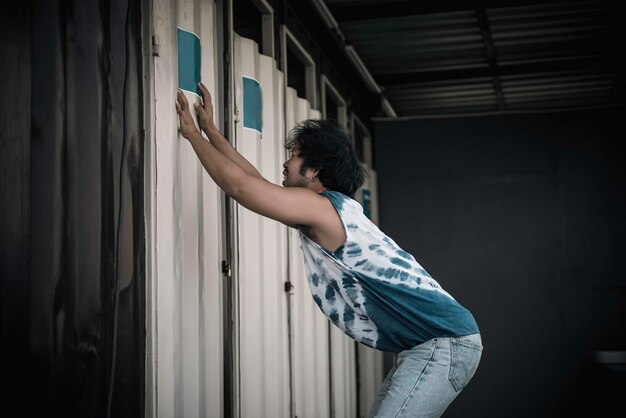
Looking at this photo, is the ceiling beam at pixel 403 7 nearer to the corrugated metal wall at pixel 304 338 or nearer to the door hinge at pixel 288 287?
the corrugated metal wall at pixel 304 338

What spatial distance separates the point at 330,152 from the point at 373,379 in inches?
226

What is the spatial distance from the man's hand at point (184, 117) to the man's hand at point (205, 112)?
0.13 m

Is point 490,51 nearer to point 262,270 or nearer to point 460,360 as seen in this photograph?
point 262,270

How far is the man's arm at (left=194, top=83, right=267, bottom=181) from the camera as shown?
126 inches

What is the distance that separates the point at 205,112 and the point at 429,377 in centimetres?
144

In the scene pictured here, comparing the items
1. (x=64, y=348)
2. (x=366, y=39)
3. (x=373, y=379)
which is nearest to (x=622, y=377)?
(x=373, y=379)

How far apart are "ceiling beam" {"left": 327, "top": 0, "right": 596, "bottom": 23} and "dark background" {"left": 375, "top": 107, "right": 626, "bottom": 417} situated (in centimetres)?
247

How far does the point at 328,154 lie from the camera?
2963mm

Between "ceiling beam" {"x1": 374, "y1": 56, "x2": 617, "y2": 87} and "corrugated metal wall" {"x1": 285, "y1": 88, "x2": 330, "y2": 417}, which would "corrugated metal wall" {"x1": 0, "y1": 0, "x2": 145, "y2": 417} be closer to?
"corrugated metal wall" {"x1": 285, "y1": 88, "x2": 330, "y2": 417}

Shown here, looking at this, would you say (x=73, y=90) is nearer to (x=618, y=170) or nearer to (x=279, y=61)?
(x=279, y=61)

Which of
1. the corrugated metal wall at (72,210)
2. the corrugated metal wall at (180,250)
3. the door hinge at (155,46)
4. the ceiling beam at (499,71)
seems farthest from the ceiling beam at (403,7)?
the corrugated metal wall at (72,210)

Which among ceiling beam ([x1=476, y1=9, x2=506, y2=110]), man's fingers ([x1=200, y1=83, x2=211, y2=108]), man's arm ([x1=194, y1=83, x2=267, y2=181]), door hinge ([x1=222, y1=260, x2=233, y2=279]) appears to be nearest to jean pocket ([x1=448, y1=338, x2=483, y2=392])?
man's arm ([x1=194, y1=83, x2=267, y2=181])

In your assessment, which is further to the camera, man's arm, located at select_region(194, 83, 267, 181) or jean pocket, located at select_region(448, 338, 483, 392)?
man's arm, located at select_region(194, 83, 267, 181)

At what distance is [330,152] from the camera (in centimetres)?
297
